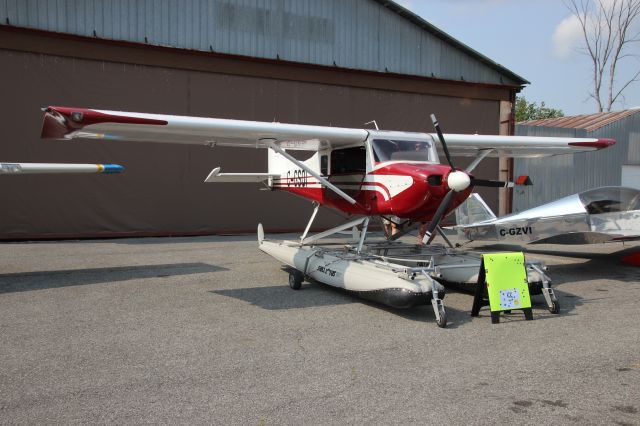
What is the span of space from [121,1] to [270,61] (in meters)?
4.49

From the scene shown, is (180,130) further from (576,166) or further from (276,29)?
(576,166)

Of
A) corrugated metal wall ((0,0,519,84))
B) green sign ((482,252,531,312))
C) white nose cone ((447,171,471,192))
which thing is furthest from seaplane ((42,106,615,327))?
corrugated metal wall ((0,0,519,84))

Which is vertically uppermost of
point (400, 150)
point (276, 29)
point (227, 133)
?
point (276, 29)

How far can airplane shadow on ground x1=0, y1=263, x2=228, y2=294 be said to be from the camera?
8.74 m

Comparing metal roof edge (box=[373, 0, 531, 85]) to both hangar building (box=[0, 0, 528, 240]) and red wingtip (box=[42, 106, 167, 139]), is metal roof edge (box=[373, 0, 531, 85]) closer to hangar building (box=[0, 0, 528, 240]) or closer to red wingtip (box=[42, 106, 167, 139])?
hangar building (box=[0, 0, 528, 240])

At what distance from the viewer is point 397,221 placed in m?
9.63

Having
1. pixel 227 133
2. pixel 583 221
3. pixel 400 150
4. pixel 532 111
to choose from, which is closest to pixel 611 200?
pixel 583 221

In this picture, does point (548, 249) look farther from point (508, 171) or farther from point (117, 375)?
point (117, 375)

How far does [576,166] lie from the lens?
24.1 m

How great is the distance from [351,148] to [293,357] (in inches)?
194

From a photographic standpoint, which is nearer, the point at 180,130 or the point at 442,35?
the point at 180,130

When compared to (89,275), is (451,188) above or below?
above

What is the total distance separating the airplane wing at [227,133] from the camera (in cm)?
684

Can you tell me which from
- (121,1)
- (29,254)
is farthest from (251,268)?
(121,1)
